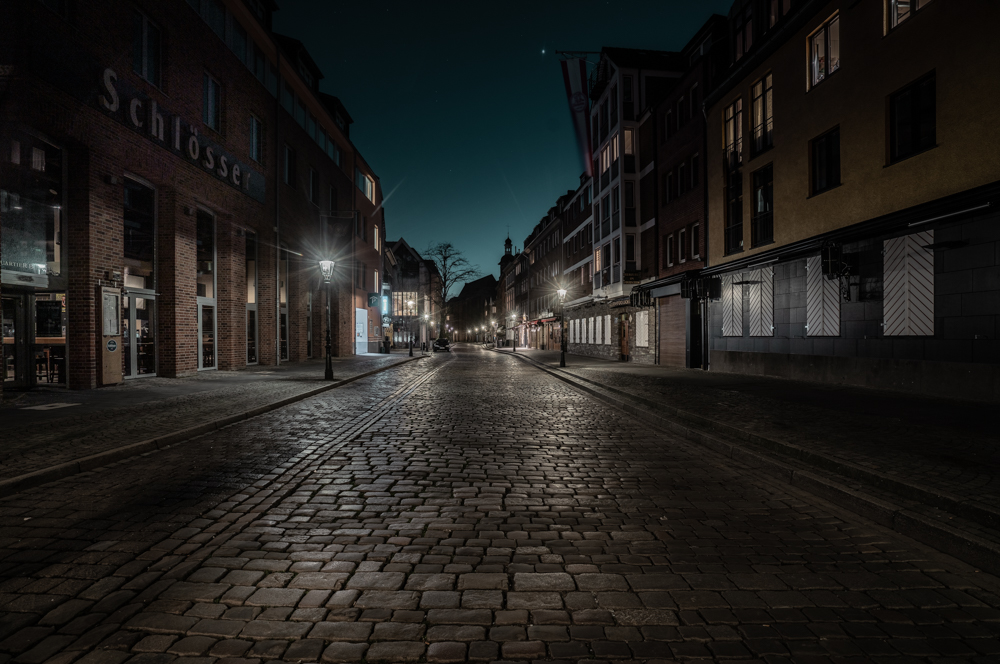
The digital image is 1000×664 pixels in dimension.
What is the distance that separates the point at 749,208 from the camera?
62.3 ft

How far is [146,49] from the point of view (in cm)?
1527

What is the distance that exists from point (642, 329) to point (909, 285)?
15044 mm

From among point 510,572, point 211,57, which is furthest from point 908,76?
point 211,57

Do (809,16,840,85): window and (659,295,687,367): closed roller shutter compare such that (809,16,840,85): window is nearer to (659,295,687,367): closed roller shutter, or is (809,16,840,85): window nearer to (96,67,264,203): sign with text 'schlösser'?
(659,295,687,367): closed roller shutter

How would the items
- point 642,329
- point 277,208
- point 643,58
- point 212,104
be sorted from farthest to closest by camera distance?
point 643,58 → point 642,329 → point 277,208 → point 212,104

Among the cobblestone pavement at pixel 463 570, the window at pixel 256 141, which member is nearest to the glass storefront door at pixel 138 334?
the window at pixel 256 141

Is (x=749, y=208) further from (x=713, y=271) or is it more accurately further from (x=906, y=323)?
(x=906, y=323)

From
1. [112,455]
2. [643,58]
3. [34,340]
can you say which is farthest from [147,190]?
[643,58]

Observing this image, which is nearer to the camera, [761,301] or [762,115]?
[761,301]

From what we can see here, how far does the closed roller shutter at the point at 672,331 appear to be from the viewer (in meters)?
22.7

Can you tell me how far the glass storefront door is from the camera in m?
15.2

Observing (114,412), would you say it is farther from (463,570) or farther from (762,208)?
(762,208)

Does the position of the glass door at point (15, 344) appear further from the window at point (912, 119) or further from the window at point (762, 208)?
the window at point (762, 208)

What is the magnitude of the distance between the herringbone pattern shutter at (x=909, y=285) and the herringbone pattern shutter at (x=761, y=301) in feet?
14.6
